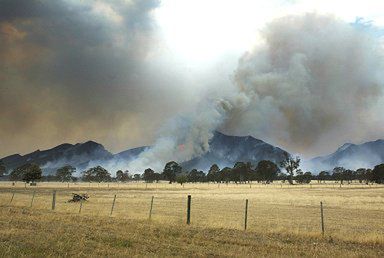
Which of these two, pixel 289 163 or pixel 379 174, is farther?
pixel 289 163

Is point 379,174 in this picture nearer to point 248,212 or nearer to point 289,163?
point 289,163

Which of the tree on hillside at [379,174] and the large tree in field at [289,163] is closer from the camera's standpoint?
the tree on hillside at [379,174]

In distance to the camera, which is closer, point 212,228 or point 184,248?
point 184,248

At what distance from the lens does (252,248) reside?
50.5ft

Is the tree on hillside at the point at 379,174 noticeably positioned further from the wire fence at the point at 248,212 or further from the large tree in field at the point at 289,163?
the wire fence at the point at 248,212

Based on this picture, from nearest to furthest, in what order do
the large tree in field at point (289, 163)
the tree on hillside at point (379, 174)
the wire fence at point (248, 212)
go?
the wire fence at point (248, 212) → the tree on hillside at point (379, 174) → the large tree in field at point (289, 163)

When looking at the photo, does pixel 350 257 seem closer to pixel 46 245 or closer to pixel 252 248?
pixel 252 248

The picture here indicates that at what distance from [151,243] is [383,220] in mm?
23419

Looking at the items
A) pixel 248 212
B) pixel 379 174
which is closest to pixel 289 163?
pixel 379 174

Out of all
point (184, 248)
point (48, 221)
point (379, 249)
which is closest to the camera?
point (184, 248)

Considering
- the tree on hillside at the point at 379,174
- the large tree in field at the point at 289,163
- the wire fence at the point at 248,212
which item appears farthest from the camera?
the large tree in field at the point at 289,163

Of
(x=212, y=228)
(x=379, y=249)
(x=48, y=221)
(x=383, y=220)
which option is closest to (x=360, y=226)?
(x=383, y=220)

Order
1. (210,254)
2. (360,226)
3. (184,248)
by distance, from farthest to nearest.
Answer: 1. (360,226)
2. (184,248)
3. (210,254)

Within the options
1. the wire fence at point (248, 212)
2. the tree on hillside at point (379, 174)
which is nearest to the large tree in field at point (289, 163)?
the tree on hillside at point (379, 174)
